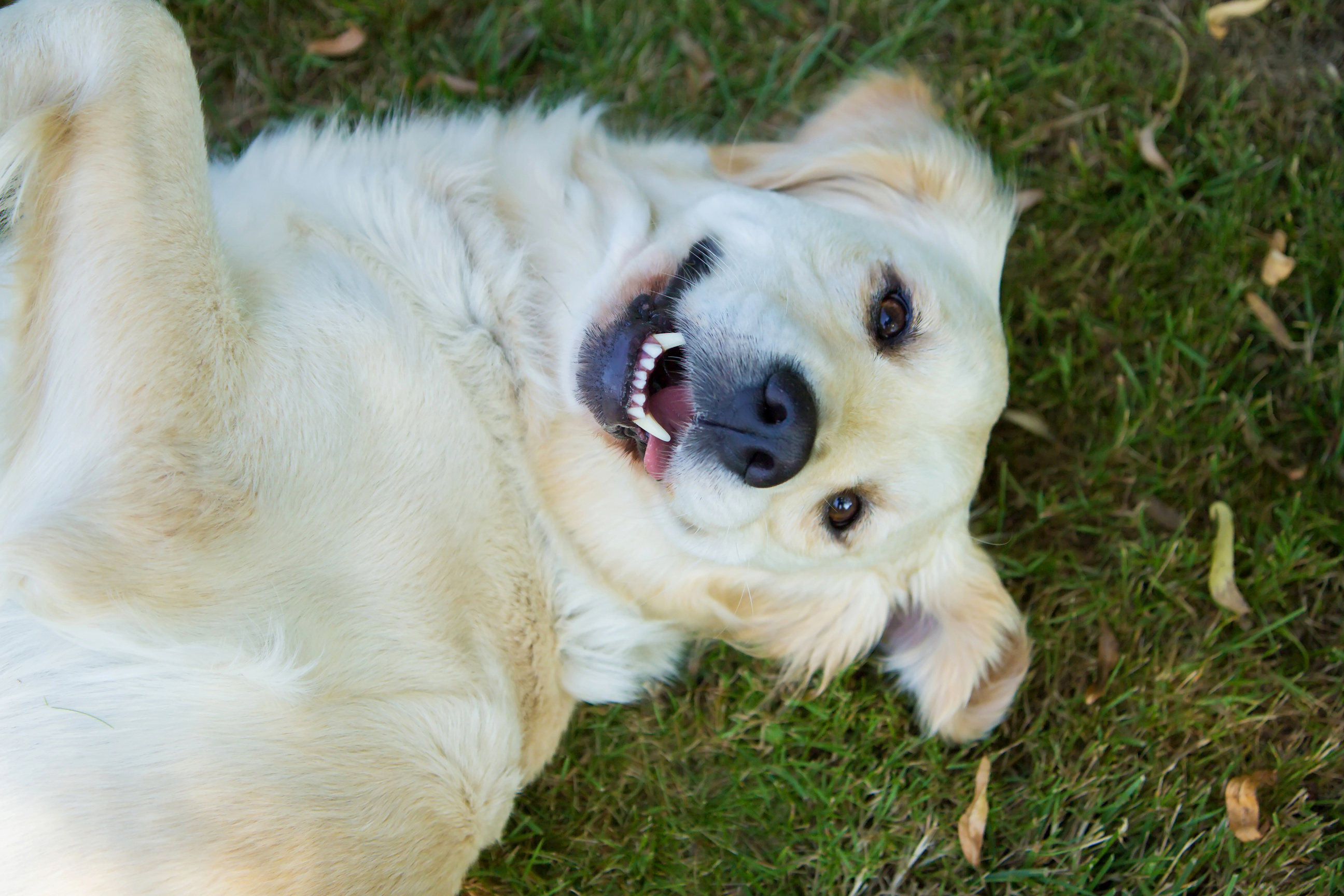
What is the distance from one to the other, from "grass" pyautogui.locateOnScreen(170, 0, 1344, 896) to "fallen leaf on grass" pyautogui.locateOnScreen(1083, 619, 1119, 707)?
0.12 ft

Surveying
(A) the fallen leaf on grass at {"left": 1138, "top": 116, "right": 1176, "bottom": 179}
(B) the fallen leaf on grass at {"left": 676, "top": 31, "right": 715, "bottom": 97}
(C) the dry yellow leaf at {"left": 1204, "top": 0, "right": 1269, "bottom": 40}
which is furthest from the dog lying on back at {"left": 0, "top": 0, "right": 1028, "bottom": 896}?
(C) the dry yellow leaf at {"left": 1204, "top": 0, "right": 1269, "bottom": 40}

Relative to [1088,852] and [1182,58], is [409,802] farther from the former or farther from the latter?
[1182,58]

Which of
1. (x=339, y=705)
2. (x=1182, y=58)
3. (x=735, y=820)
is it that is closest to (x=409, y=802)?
(x=339, y=705)

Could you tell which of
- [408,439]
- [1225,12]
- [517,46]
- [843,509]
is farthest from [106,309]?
[1225,12]

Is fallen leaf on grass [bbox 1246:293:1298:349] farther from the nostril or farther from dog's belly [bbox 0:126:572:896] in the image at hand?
dog's belly [bbox 0:126:572:896]

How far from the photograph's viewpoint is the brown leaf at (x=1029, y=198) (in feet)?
12.5

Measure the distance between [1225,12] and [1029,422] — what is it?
6.26 feet

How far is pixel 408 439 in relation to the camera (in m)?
2.29

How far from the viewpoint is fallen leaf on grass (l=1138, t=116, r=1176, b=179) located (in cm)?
380

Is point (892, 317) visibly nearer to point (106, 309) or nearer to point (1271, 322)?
point (106, 309)

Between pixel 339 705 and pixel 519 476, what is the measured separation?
73 centimetres

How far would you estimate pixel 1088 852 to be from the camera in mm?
3348

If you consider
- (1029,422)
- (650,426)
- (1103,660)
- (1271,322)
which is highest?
(650,426)

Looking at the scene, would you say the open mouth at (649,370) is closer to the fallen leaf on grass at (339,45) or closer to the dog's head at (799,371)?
the dog's head at (799,371)
